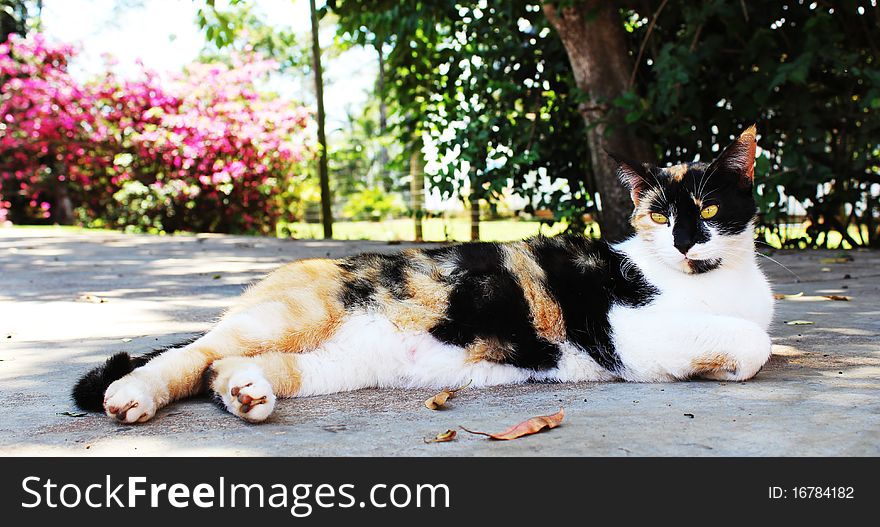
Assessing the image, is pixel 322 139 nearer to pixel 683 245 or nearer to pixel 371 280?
pixel 371 280

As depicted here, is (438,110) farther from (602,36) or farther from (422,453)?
(422,453)

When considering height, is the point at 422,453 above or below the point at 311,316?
below

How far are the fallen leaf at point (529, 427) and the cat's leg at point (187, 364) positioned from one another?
0.86 m

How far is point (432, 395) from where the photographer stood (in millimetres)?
2666

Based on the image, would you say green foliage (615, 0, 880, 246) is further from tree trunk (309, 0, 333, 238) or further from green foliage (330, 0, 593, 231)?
tree trunk (309, 0, 333, 238)

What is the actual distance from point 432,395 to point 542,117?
255 inches

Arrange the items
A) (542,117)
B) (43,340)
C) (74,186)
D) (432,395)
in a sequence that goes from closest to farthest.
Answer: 1. (432,395)
2. (43,340)
3. (542,117)
4. (74,186)

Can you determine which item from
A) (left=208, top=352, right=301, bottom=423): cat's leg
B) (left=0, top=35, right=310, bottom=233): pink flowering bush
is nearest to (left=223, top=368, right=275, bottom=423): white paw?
(left=208, top=352, right=301, bottom=423): cat's leg

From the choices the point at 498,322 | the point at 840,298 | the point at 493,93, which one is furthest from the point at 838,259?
the point at 498,322

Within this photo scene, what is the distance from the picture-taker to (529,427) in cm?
209

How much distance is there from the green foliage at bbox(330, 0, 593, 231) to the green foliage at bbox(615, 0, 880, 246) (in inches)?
38.7

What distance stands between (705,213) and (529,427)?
1109 millimetres

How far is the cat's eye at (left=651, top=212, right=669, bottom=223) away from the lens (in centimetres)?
278

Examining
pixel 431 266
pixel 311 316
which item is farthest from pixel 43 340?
pixel 431 266
